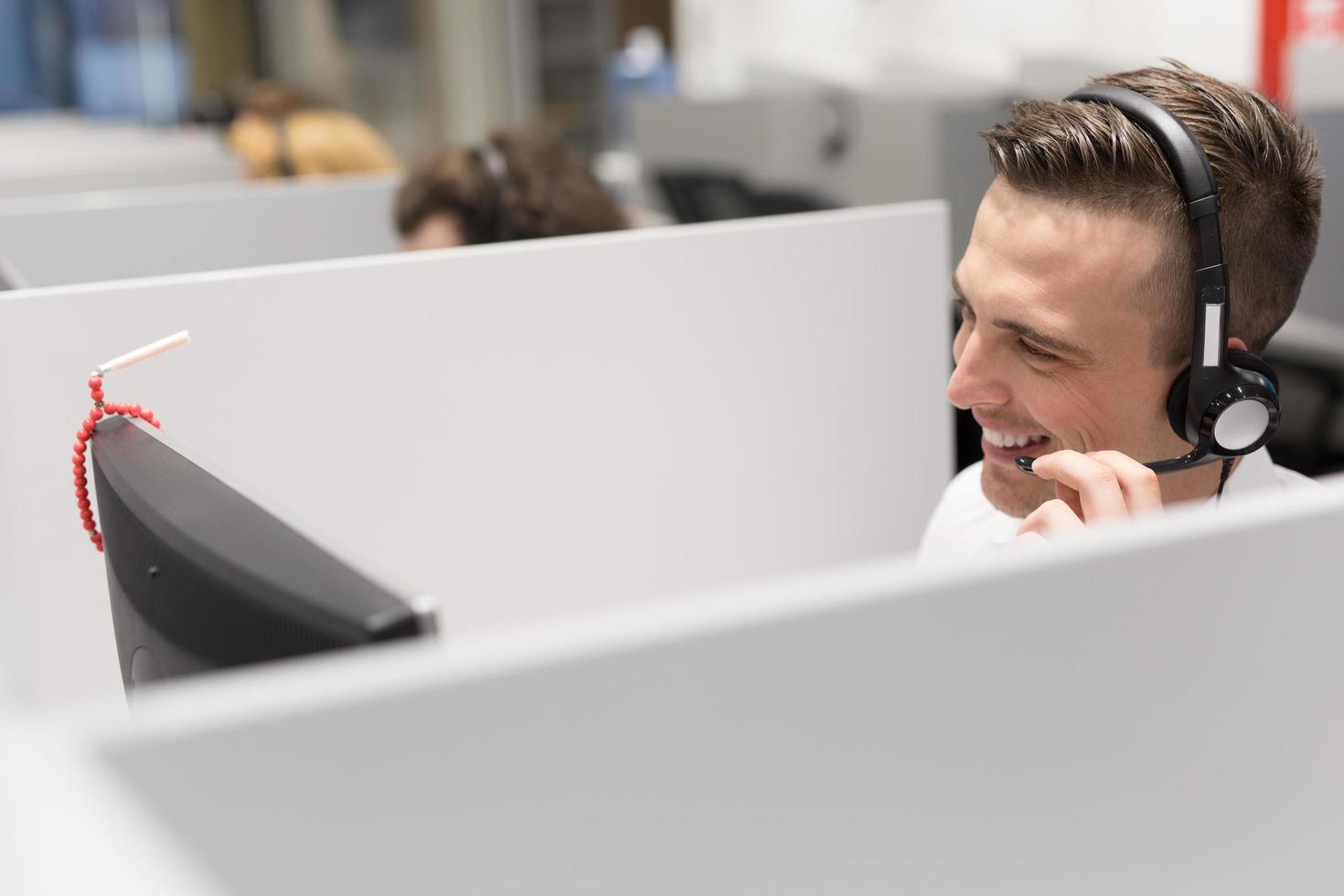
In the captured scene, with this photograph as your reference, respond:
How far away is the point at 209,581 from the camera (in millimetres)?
556

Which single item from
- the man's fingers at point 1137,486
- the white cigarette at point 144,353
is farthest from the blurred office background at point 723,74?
the white cigarette at point 144,353

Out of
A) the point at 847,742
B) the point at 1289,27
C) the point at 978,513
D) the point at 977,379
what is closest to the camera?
the point at 847,742

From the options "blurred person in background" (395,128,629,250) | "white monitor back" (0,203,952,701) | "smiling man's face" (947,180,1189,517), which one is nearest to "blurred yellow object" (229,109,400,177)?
"blurred person in background" (395,128,629,250)

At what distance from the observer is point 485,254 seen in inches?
47.0

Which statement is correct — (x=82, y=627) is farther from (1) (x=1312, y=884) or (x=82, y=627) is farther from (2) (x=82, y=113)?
(2) (x=82, y=113)

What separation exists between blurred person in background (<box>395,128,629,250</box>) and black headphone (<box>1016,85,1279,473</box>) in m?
1.06

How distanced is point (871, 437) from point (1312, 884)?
95 cm

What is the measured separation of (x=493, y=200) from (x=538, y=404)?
719 millimetres

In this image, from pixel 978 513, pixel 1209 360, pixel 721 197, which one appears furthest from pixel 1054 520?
pixel 721 197

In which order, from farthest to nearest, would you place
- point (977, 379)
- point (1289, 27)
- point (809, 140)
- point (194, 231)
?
point (809, 140), point (1289, 27), point (194, 231), point (977, 379)

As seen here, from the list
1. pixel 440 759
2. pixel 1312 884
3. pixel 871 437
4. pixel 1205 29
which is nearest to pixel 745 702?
pixel 440 759

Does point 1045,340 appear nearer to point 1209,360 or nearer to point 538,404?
point 1209,360

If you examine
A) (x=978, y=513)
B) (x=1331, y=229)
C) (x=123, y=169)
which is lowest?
(x=978, y=513)

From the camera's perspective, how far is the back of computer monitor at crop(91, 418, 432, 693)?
49 cm
